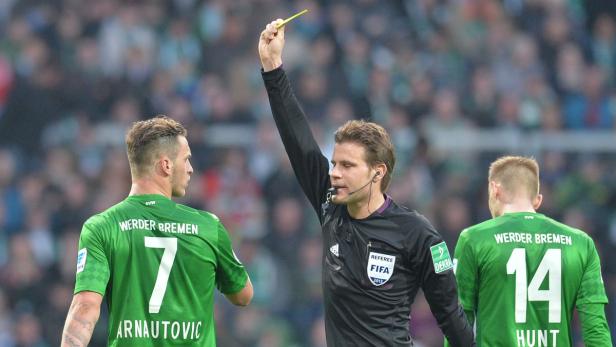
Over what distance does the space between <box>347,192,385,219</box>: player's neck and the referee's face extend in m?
0.03

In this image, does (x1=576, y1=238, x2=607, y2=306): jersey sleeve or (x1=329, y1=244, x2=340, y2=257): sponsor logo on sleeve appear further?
(x1=576, y1=238, x2=607, y2=306): jersey sleeve

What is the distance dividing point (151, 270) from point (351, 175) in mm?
1096

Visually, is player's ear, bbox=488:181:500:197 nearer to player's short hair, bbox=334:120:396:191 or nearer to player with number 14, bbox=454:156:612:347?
player with number 14, bbox=454:156:612:347

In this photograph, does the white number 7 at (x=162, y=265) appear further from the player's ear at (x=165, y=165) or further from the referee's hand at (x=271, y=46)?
the referee's hand at (x=271, y=46)

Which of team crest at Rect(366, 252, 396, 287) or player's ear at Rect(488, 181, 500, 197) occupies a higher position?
player's ear at Rect(488, 181, 500, 197)

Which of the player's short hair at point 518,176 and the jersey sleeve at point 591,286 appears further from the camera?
the player's short hair at point 518,176

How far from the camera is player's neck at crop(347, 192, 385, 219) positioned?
617 centimetres

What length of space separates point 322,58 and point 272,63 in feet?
27.5

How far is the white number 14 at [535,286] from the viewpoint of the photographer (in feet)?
21.7

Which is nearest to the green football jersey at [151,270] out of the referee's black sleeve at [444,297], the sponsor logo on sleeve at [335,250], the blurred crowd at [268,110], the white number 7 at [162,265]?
the white number 7 at [162,265]

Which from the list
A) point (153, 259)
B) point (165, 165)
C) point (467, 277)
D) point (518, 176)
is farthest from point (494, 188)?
point (153, 259)

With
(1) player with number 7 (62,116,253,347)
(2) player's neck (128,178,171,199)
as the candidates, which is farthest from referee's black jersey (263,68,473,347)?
(2) player's neck (128,178,171,199)

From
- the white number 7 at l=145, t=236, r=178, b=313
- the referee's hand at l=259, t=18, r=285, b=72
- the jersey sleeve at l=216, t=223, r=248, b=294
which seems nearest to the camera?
the white number 7 at l=145, t=236, r=178, b=313

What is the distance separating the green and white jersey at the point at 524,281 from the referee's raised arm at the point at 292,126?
924mm
